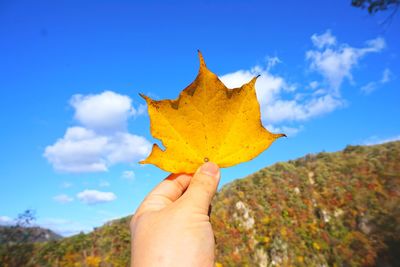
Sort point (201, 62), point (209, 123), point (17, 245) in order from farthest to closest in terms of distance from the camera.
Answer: point (17, 245), point (209, 123), point (201, 62)

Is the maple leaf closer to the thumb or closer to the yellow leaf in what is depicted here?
the thumb

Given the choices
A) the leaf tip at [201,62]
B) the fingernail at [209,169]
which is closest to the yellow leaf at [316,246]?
the fingernail at [209,169]

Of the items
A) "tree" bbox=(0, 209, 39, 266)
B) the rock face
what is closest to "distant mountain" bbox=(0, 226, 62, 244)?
"tree" bbox=(0, 209, 39, 266)

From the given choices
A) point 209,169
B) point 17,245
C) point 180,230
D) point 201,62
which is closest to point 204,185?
point 209,169

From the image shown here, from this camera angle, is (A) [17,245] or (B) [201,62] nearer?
(B) [201,62]

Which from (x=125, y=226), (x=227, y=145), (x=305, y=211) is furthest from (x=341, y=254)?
(x=227, y=145)

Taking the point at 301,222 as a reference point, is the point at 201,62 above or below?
below

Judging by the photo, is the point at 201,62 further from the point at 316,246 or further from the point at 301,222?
the point at 301,222
